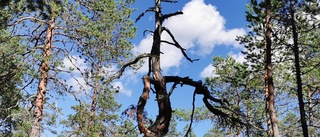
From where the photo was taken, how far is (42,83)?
11.4m

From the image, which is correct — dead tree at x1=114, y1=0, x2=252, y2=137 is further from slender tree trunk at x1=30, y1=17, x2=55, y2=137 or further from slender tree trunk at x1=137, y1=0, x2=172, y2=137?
slender tree trunk at x1=30, y1=17, x2=55, y2=137

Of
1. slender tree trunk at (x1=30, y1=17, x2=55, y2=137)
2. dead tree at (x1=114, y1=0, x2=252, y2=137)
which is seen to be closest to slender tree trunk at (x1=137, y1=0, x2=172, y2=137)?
dead tree at (x1=114, y1=0, x2=252, y2=137)

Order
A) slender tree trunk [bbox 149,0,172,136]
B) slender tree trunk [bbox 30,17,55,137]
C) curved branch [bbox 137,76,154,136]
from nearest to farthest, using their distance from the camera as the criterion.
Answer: curved branch [bbox 137,76,154,136] < slender tree trunk [bbox 149,0,172,136] < slender tree trunk [bbox 30,17,55,137]

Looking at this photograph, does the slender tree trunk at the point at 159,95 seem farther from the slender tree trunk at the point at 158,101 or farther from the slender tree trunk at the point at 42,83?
the slender tree trunk at the point at 42,83

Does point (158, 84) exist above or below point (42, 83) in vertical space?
below

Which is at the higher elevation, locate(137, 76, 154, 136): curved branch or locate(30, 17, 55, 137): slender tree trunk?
locate(30, 17, 55, 137): slender tree trunk

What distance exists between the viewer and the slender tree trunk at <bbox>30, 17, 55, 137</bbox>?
1057 cm

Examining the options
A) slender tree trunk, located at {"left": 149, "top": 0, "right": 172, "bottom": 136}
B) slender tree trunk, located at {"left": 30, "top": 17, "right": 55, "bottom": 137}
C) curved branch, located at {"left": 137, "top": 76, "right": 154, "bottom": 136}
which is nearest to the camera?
curved branch, located at {"left": 137, "top": 76, "right": 154, "bottom": 136}

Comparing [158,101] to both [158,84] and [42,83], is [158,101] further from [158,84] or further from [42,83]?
[42,83]

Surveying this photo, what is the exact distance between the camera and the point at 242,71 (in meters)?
19.8

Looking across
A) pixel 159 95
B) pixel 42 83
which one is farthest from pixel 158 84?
pixel 42 83

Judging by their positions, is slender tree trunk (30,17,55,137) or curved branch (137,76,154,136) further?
slender tree trunk (30,17,55,137)

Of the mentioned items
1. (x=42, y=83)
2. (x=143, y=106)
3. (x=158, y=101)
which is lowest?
(x=143, y=106)

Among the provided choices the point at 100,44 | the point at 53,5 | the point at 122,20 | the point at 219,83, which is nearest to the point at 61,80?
the point at 100,44
